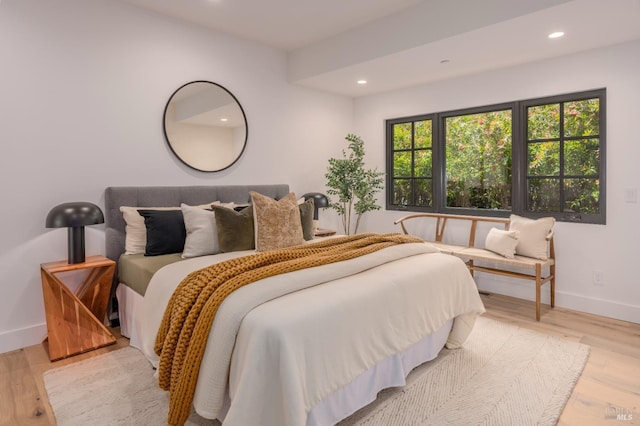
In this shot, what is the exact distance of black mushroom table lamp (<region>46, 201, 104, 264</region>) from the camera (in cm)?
264

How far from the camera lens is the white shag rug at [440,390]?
198 cm

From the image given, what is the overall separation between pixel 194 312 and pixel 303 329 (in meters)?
0.55

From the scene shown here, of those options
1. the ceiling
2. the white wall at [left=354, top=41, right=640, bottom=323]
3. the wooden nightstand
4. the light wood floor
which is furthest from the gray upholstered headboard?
the white wall at [left=354, top=41, right=640, bottom=323]

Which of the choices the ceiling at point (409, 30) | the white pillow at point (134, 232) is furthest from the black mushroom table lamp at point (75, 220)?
the ceiling at point (409, 30)

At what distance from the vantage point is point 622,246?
3371 mm

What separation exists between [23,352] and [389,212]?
4.01 metres

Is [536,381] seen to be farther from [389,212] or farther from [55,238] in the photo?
[55,238]

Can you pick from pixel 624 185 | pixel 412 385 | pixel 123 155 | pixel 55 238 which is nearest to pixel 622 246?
pixel 624 185

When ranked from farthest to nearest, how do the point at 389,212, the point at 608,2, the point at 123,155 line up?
1. the point at 389,212
2. the point at 123,155
3. the point at 608,2

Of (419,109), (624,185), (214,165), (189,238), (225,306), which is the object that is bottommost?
(225,306)

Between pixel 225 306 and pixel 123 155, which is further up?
pixel 123 155

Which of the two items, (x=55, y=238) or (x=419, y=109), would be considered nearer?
(x=55, y=238)

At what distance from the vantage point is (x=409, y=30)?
132 inches

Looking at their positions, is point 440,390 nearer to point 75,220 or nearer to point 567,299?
point 567,299
